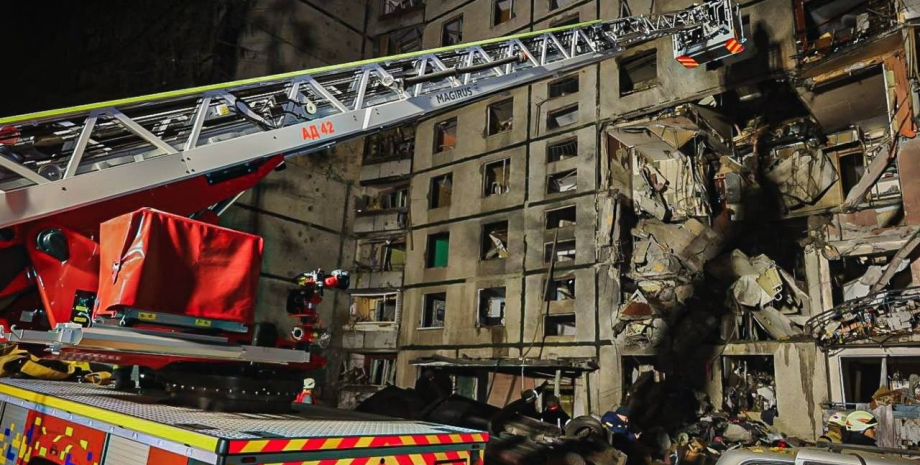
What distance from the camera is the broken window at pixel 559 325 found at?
2148 cm

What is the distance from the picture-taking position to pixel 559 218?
75.3 ft

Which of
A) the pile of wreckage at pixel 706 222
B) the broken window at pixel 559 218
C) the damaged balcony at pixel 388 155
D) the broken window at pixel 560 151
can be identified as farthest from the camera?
the damaged balcony at pixel 388 155

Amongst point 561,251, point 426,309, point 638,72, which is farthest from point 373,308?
point 638,72

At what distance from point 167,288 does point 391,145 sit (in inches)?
1045

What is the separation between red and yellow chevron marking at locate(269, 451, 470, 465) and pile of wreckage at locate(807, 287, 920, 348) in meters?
13.5

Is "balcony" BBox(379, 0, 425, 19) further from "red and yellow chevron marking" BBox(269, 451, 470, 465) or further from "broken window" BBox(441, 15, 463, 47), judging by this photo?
"red and yellow chevron marking" BBox(269, 451, 470, 465)

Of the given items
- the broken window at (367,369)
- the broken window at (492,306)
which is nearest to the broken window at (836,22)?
the broken window at (492,306)

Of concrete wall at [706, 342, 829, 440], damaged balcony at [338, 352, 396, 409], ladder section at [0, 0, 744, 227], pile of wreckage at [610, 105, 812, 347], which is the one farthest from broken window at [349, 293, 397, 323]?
ladder section at [0, 0, 744, 227]

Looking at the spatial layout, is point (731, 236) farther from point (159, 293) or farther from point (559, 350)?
point (159, 293)

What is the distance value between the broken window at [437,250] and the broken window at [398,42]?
38.2 feet

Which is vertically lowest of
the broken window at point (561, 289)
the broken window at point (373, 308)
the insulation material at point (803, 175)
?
the broken window at point (373, 308)

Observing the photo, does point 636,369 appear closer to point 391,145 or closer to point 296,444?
point 296,444

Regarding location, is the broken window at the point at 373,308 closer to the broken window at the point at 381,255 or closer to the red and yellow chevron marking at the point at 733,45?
the broken window at the point at 381,255

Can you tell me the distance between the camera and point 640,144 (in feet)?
63.1
